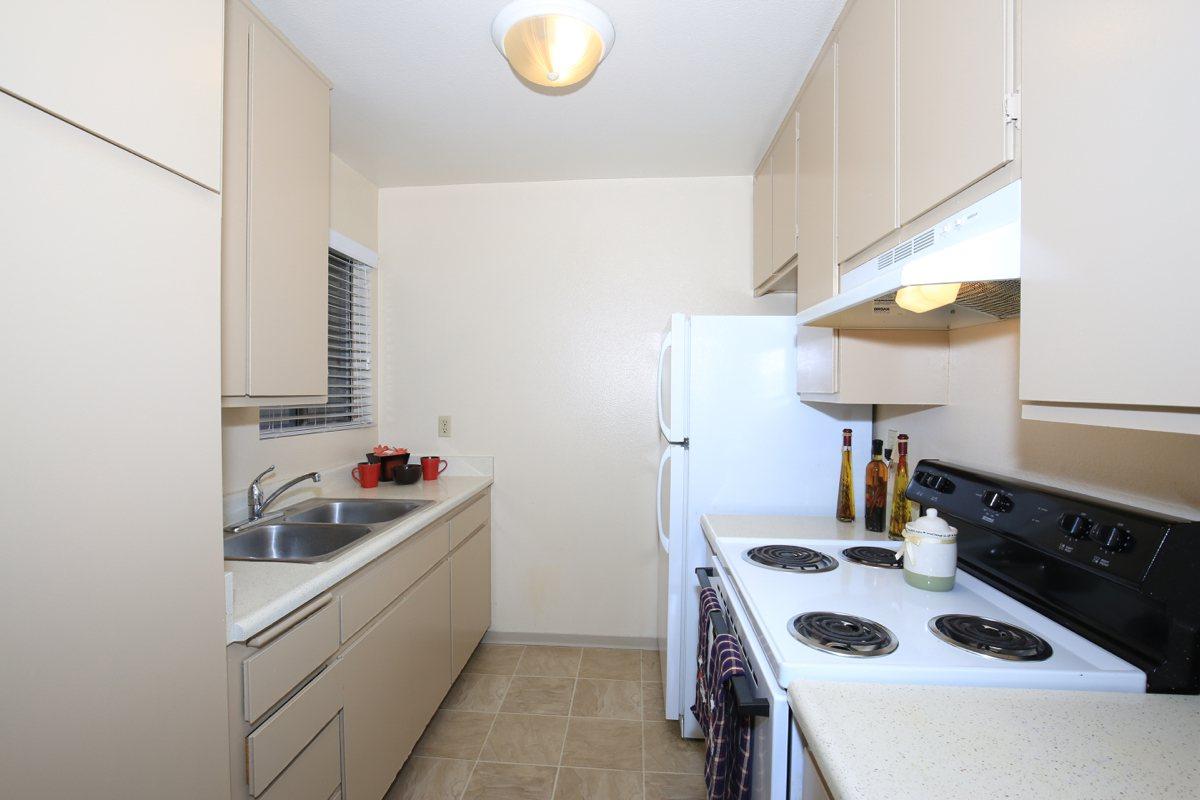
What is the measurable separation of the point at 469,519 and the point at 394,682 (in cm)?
84

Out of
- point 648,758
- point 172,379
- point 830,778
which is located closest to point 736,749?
point 830,778

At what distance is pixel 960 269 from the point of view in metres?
0.85

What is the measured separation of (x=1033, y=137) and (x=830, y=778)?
0.94 meters

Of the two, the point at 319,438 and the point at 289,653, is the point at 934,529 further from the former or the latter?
the point at 319,438

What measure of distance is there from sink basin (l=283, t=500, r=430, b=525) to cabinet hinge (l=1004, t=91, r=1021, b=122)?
2.06 meters

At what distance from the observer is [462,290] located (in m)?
2.84

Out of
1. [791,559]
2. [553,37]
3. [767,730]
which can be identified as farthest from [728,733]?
[553,37]

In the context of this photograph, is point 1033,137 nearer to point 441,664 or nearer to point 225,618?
point 225,618

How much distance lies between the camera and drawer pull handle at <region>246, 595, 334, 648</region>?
110 cm

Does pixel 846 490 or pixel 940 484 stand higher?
pixel 940 484

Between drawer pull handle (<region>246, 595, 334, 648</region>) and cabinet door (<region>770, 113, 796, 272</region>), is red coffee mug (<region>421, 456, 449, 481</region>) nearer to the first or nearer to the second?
drawer pull handle (<region>246, 595, 334, 648</region>)

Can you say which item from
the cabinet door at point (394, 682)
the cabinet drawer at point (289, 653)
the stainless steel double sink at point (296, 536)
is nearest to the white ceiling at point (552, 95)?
the stainless steel double sink at point (296, 536)

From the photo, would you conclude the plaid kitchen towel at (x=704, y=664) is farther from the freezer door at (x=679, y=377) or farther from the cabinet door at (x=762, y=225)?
the cabinet door at (x=762, y=225)

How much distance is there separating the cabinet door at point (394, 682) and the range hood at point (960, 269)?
5.29 ft
